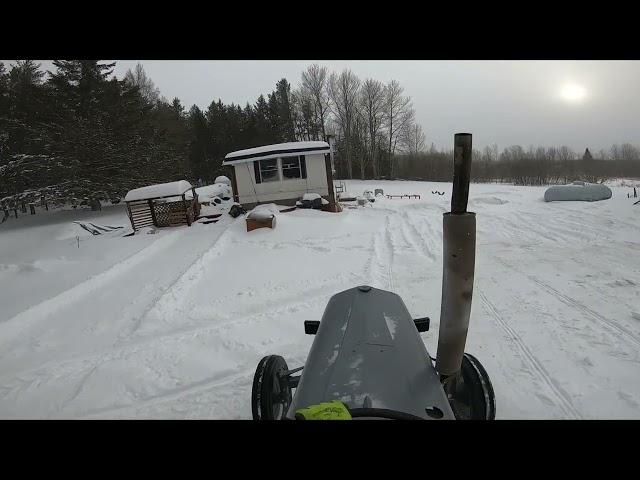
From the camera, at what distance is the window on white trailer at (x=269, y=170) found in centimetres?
1811

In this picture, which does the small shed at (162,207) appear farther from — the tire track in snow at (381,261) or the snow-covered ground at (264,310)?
the tire track in snow at (381,261)

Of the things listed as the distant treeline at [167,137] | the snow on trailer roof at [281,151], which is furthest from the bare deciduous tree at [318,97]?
the snow on trailer roof at [281,151]

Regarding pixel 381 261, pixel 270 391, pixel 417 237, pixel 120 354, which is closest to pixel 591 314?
pixel 381 261

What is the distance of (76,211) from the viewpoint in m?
24.3

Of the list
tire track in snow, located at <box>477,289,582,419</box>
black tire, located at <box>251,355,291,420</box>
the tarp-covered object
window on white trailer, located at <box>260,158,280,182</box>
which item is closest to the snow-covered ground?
tire track in snow, located at <box>477,289,582,419</box>

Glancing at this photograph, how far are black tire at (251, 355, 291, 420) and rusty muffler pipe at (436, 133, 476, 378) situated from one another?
198 cm

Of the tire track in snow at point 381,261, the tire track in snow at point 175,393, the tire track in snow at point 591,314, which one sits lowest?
the tire track in snow at point 591,314

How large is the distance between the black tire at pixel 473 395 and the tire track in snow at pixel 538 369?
1.12 metres

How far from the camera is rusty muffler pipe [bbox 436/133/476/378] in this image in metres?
1.24

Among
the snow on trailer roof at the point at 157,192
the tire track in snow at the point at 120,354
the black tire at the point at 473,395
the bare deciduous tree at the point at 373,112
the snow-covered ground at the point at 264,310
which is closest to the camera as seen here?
the black tire at the point at 473,395

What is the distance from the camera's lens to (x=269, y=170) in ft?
59.7

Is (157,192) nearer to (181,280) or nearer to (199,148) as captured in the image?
(181,280)
